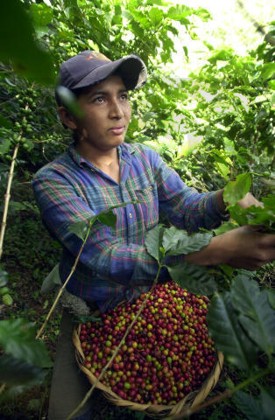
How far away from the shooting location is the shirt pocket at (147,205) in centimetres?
160

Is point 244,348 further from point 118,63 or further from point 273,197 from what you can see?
point 118,63

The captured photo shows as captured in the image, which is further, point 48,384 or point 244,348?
point 48,384

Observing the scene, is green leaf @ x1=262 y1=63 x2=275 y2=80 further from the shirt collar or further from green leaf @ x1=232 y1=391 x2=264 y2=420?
green leaf @ x1=232 y1=391 x2=264 y2=420

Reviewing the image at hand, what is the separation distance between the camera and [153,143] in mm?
2049

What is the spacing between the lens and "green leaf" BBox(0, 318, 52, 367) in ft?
1.76

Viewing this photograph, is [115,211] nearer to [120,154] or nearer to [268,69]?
[120,154]

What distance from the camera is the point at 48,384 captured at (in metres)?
1.94

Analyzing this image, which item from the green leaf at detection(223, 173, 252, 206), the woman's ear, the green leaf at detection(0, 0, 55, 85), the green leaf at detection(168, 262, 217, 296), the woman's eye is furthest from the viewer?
the woman's ear

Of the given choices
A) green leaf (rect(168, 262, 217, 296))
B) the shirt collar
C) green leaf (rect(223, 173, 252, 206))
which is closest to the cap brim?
the shirt collar

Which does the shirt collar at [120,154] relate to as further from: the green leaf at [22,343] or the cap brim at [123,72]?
the green leaf at [22,343]

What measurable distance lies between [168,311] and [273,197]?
2.95 feet

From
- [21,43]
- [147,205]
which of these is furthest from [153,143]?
[21,43]

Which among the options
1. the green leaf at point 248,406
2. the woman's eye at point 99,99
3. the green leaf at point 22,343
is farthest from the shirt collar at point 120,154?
the green leaf at point 248,406

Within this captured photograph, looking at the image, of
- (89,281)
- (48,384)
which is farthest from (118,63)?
(48,384)
